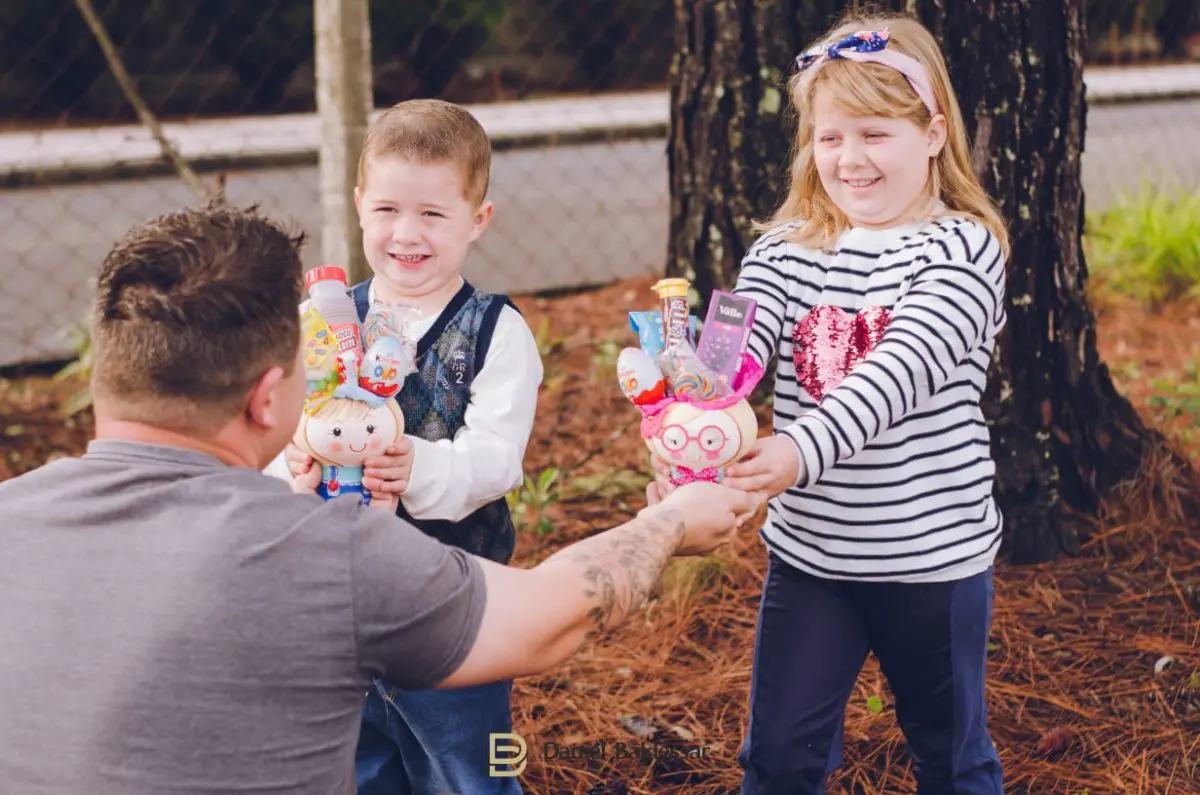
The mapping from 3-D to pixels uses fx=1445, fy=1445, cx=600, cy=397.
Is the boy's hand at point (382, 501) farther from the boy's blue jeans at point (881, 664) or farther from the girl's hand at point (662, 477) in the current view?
the boy's blue jeans at point (881, 664)

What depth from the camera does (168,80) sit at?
13.0 m

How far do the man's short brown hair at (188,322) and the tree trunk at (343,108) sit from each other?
2.62 m

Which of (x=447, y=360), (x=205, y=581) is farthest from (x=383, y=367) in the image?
(x=205, y=581)

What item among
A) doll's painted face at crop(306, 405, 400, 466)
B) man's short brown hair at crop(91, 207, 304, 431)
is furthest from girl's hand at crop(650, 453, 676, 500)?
man's short brown hair at crop(91, 207, 304, 431)

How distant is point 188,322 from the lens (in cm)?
183

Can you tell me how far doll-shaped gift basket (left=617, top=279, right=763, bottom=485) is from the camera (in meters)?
2.30

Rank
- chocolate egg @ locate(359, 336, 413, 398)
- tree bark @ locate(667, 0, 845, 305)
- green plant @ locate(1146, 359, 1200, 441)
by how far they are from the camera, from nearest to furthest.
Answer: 1. chocolate egg @ locate(359, 336, 413, 398)
2. tree bark @ locate(667, 0, 845, 305)
3. green plant @ locate(1146, 359, 1200, 441)

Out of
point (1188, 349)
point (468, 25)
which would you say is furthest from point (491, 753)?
point (468, 25)

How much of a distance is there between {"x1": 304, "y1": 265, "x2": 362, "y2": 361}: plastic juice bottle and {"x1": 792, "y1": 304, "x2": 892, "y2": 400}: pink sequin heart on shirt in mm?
763

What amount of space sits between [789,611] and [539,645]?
2.37ft

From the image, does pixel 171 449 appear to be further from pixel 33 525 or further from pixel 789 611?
pixel 789 611

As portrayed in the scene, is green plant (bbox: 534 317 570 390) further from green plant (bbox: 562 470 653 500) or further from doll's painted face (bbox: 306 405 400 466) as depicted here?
doll's painted face (bbox: 306 405 400 466)

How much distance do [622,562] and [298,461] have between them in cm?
58

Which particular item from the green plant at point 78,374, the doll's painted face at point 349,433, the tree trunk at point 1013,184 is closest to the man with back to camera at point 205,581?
the doll's painted face at point 349,433
